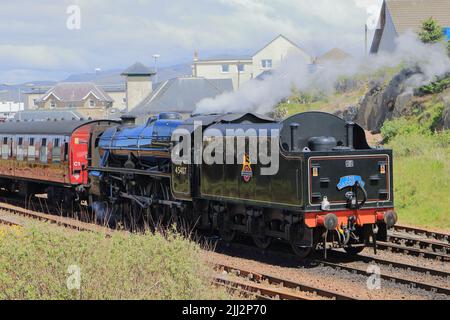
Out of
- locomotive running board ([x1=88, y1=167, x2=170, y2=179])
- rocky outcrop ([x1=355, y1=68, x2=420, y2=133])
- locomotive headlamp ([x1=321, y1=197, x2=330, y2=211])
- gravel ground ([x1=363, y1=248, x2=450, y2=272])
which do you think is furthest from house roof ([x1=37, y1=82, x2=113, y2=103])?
locomotive headlamp ([x1=321, y1=197, x2=330, y2=211])

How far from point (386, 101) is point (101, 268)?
3073 centimetres

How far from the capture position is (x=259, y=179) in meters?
15.4

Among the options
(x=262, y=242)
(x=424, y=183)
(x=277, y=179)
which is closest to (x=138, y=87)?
(x=424, y=183)

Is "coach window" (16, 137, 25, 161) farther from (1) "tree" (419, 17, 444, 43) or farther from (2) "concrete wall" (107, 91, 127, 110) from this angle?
(2) "concrete wall" (107, 91, 127, 110)

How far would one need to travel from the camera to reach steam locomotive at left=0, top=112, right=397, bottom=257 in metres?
14.5

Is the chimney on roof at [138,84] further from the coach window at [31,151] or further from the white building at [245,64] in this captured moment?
the coach window at [31,151]

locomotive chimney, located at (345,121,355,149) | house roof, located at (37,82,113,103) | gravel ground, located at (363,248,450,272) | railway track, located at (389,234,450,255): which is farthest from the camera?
house roof, located at (37,82,113,103)

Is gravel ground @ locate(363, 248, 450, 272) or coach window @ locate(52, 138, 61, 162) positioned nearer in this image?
gravel ground @ locate(363, 248, 450, 272)

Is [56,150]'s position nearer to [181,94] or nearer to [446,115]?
[446,115]

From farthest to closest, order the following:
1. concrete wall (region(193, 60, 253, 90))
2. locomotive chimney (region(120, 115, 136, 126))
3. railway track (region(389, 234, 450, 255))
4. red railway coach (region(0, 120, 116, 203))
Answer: concrete wall (region(193, 60, 253, 90)) < red railway coach (region(0, 120, 116, 203)) < locomotive chimney (region(120, 115, 136, 126)) < railway track (region(389, 234, 450, 255))

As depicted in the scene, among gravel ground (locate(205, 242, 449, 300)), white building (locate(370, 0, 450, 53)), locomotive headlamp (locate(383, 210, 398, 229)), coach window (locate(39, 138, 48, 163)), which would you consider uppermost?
white building (locate(370, 0, 450, 53))

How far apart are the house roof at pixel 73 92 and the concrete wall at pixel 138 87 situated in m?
30.5

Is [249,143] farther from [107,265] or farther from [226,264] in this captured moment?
[107,265]

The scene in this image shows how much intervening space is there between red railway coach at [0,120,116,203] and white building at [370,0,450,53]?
32.0 meters
